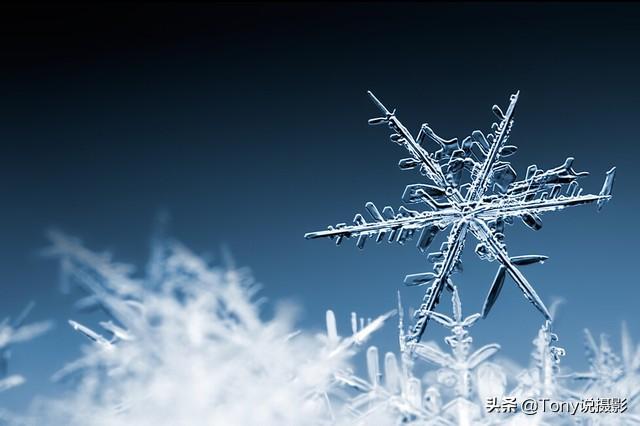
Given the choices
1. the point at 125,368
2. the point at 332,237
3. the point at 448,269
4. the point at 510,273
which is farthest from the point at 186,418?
the point at 510,273

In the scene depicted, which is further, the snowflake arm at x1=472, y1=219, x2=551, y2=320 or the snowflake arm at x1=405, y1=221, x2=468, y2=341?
the snowflake arm at x1=405, y1=221, x2=468, y2=341

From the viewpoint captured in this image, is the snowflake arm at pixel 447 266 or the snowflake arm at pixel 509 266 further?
the snowflake arm at pixel 447 266

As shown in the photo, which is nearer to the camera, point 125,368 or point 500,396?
point 500,396

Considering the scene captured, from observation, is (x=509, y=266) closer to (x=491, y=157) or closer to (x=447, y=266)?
(x=447, y=266)

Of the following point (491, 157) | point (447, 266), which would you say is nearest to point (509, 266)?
point (447, 266)

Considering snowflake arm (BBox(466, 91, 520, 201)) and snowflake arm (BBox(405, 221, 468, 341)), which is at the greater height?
snowflake arm (BBox(466, 91, 520, 201))

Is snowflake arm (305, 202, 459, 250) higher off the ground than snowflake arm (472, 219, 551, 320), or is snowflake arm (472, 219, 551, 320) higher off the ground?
snowflake arm (305, 202, 459, 250)

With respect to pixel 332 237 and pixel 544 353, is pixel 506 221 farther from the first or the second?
pixel 332 237

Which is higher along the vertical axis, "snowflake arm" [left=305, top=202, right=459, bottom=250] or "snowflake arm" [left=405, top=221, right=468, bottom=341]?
"snowflake arm" [left=305, top=202, right=459, bottom=250]
